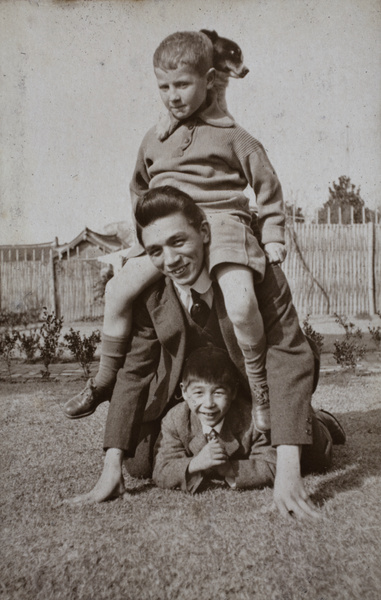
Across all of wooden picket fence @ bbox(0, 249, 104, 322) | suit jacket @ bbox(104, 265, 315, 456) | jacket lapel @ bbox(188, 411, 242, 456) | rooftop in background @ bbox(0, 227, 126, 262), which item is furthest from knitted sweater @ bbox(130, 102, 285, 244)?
rooftop in background @ bbox(0, 227, 126, 262)

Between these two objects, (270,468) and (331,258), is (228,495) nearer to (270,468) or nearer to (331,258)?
(270,468)

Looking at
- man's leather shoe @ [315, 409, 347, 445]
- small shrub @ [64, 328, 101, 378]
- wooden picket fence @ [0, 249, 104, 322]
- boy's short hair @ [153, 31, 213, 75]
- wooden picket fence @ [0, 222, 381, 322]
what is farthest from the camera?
wooden picket fence @ [0, 249, 104, 322]

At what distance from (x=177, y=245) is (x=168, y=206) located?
194mm

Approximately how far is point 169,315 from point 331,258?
8.04 meters

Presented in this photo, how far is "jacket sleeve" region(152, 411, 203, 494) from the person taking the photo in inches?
117

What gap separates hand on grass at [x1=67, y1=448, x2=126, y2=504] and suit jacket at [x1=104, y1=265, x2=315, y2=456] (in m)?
0.09

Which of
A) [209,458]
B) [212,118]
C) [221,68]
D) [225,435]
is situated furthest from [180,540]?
[221,68]

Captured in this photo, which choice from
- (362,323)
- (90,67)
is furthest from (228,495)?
(362,323)

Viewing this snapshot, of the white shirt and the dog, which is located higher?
the dog

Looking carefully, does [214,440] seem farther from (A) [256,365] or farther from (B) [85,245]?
(B) [85,245]

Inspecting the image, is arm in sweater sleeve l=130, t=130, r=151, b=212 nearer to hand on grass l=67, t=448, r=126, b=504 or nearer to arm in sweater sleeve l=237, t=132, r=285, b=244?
arm in sweater sleeve l=237, t=132, r=285, b=244

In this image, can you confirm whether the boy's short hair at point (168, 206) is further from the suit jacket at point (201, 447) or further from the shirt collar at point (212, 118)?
the suit jacket at point (201, 447)

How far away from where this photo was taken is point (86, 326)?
11.6 m

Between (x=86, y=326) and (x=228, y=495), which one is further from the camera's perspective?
(x=86, y=326)
